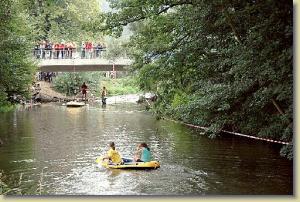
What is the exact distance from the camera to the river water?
6172 millimetres

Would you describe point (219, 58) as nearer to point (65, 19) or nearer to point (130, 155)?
point (130, 155)

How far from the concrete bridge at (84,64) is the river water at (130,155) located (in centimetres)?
129

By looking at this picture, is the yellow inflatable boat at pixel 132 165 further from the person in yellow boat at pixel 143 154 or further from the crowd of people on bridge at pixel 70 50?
the crowd of people on bridge at pixel 70 50

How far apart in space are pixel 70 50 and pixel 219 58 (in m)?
3.20

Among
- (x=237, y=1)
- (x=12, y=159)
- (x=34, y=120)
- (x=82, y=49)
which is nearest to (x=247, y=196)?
(x=237, y=1)

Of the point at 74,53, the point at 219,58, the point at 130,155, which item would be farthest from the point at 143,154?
the point at 74,53

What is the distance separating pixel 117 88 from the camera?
53.5 ft

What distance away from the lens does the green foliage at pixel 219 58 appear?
6.47 metres

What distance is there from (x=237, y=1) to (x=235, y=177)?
2460 mm

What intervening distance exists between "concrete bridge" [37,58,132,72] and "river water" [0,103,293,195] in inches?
50.6

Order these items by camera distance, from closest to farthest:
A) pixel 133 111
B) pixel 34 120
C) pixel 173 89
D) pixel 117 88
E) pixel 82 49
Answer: pixel 82 49 → pixel 173 89 → pixel 34 120 → pixel 133 111 → pixel 117 88

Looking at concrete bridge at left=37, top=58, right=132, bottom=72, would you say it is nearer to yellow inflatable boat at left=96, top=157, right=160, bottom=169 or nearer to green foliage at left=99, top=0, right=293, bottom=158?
green foliage at left=99, top=0, right=293, bottom=158

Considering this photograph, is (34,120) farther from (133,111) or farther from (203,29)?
(203,29)

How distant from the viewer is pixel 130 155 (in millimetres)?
8250
